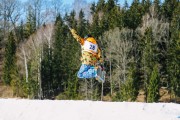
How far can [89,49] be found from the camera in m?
18.5

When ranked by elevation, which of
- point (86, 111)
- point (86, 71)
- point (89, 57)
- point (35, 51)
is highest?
point (35, 51)

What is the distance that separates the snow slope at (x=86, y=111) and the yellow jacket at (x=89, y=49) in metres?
2.54

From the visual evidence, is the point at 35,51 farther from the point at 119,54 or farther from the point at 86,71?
the point at 86,71

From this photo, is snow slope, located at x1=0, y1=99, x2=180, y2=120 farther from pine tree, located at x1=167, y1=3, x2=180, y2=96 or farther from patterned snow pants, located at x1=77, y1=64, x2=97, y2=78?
pine tree, located at x1=167, y1=3, x2=180, y2=96

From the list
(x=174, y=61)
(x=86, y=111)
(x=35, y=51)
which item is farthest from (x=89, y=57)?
(x=35, y=51)

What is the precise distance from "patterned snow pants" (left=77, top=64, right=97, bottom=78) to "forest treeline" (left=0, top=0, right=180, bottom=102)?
1213 inches

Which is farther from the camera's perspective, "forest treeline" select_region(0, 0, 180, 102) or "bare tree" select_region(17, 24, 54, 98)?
"bare tree" select_region(17, 24, 54, 98)

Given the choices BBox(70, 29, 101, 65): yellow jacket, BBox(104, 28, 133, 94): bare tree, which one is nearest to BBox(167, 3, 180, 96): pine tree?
BBox(104, 28, 133, 94): bare tree

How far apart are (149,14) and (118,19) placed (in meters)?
6.29

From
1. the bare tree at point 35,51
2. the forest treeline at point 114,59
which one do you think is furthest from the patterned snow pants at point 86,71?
the bare tree at point 35,51

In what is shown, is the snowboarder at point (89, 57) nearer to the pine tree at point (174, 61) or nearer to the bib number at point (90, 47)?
the bib number at point (90, 47)

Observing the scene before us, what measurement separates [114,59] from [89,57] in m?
39.7

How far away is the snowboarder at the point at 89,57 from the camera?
18.5 meters

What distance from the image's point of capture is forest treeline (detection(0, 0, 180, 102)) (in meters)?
54.8
